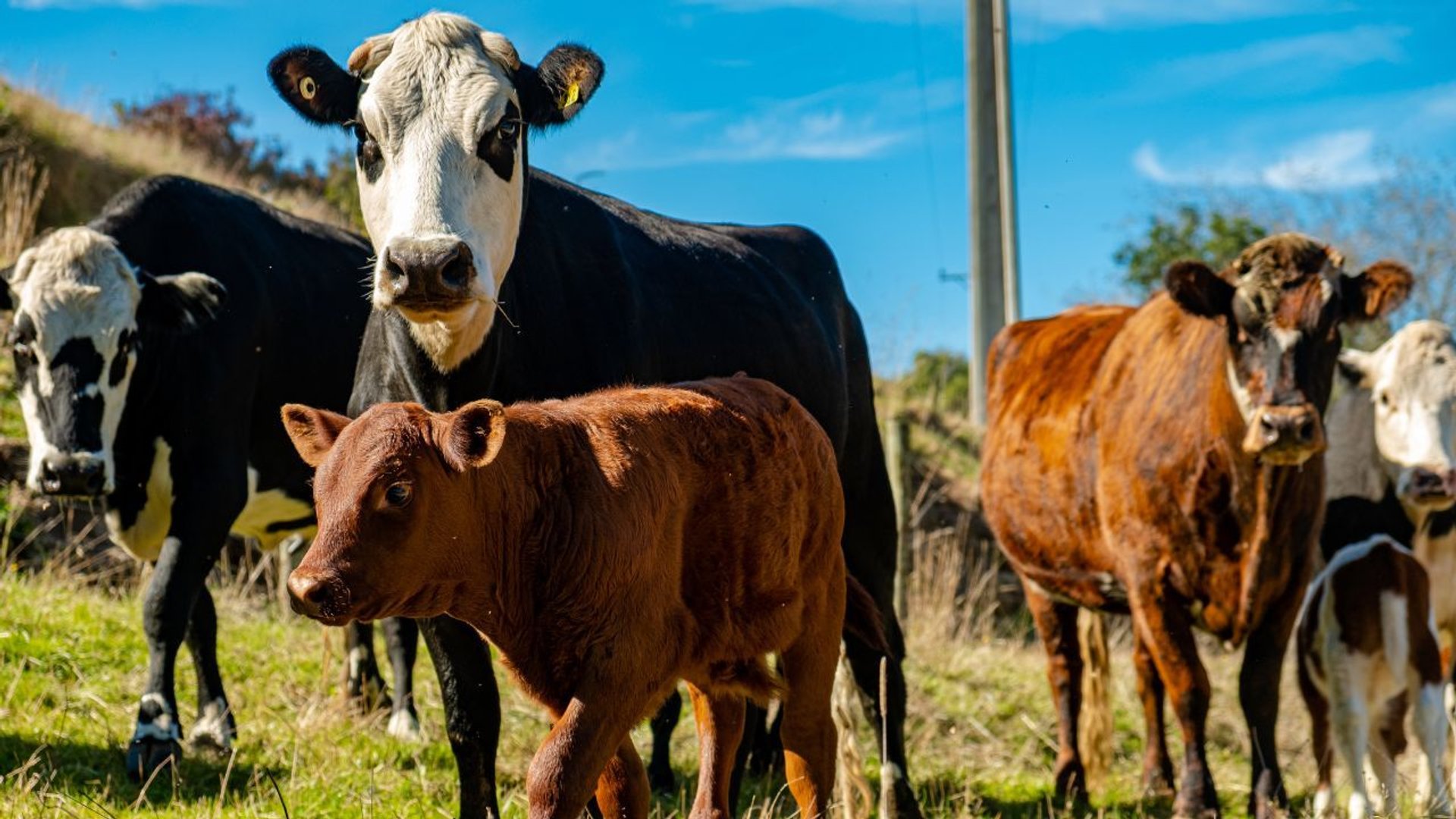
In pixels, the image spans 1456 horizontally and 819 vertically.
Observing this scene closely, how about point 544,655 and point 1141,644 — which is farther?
point 1141,644

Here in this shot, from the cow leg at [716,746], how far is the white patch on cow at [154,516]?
330cm

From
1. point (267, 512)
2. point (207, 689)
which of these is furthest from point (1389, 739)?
point (267, 512)

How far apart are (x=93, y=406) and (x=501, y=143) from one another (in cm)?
256

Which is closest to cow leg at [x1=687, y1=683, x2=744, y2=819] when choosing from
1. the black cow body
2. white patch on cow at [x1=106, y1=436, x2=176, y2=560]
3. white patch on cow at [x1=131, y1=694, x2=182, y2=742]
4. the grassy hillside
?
the black cow body

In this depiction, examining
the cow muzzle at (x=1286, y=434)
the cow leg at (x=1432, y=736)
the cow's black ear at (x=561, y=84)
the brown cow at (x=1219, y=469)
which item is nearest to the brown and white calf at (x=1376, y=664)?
the cow leg at (x=1432, y=736)

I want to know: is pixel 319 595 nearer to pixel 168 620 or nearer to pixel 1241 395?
pixel 168 620

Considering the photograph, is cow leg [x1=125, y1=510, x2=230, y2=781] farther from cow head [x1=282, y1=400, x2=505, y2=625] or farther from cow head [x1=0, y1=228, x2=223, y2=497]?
cow head [x1=282, y1=400, x2=505, y2=625]

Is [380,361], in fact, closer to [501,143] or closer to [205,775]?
[501,143]

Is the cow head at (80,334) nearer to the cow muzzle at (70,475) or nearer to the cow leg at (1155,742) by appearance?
the cow muzzle at (70,475)

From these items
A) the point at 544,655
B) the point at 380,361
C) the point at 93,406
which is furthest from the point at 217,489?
the point at 544,655

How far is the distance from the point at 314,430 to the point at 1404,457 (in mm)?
6028

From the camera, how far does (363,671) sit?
323 inches

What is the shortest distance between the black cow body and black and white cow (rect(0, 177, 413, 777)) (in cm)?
172

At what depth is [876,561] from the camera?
6.90m
